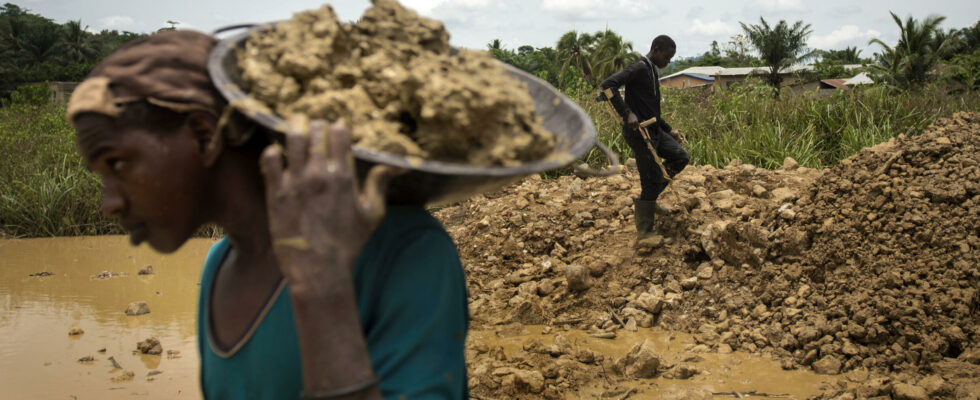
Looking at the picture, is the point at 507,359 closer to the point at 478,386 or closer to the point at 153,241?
the point at 478,386

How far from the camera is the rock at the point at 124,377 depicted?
4.23 m

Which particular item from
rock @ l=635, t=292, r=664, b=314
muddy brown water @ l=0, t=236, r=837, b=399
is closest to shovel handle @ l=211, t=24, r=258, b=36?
muddy brown water @ l=0, t=236, r=837, b=399

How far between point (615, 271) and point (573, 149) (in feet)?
16.4

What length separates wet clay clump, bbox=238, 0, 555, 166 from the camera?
3.02 ft

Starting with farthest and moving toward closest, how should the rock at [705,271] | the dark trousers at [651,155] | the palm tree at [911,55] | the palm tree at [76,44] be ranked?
1. the palm tree at [76,44]
2. the palm tree at [911,55]
3. the dark trousers at [651,155]
4. the rock at [705,271]

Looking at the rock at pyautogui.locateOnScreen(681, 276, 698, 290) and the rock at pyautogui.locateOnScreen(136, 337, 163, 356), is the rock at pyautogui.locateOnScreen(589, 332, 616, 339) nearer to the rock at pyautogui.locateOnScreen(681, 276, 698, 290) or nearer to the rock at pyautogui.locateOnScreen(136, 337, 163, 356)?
the rock at pyautogui.locateOnScreen(681, 276, 698, 290)

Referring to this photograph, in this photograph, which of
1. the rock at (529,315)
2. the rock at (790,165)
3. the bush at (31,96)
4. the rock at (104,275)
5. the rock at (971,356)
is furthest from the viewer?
the bush at (31,96)

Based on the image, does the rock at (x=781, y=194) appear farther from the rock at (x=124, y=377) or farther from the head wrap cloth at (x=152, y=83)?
the head wrap cloth at (x=152, y=83)

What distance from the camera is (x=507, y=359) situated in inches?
182

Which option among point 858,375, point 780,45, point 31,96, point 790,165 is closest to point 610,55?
point 780,45

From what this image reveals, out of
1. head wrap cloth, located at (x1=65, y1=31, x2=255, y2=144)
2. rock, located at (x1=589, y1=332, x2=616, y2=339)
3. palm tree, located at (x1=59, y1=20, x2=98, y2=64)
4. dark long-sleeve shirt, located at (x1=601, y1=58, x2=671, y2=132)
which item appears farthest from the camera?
palm tree, located at (x1=59, y1=20, x2=98, y2=64)

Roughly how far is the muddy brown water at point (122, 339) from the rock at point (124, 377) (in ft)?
0.10

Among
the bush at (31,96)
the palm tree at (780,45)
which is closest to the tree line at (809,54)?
the palm tree at (780,45)

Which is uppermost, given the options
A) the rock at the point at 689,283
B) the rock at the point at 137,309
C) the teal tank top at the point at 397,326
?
the teal tank top at the point at 397,326
